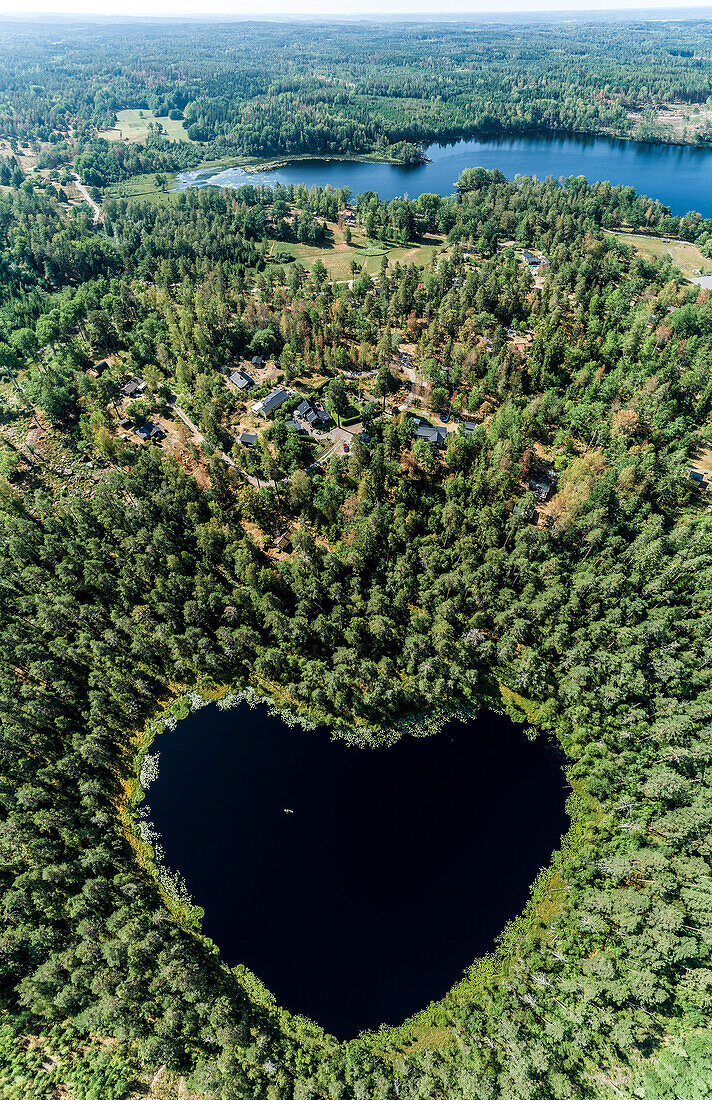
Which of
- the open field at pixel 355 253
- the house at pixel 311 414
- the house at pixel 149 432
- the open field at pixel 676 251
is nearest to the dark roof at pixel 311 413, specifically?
the house at pixel 311 414

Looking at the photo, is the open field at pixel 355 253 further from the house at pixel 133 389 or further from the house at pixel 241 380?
the house at pixel 133 389

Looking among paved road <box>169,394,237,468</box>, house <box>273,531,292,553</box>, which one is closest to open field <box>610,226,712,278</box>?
paved road <box>169,394,237,468</box>

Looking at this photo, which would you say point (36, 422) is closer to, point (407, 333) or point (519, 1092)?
point (407, 333)

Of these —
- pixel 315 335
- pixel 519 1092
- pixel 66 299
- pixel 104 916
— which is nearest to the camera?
pixel 519 1092

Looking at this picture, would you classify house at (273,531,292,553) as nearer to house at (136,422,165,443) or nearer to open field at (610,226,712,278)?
house at (136,422,165,443)

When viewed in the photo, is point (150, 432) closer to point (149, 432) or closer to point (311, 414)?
point (149, 432)

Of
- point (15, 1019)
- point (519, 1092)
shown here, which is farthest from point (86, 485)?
point (519, 1092)

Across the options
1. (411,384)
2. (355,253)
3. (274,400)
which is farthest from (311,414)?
(355,253)
